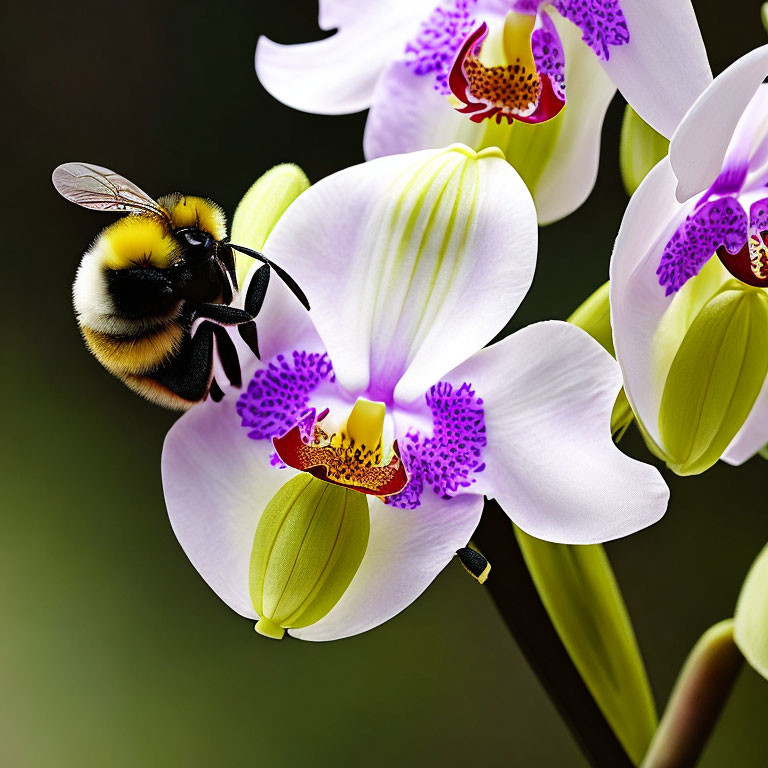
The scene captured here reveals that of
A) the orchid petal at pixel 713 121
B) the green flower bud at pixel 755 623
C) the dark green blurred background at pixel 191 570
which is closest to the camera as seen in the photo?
the orchid petal at pixel 713 121

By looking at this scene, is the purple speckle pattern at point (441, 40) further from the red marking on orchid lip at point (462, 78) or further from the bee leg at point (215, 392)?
the bee leg at point (215, 392)

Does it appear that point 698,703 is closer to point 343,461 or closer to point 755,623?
point 755,623

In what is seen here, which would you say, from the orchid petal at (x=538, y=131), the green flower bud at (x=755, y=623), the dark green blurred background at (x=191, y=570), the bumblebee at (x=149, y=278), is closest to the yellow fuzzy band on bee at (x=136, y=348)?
the bumblebee at (x=149, y=278)

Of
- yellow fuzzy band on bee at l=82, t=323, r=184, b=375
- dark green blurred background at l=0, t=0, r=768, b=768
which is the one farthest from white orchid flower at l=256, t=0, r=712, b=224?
dark green blurred background at l=0, t=0, r=768, b=768

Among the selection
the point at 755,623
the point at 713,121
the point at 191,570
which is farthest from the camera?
the point at 191,570

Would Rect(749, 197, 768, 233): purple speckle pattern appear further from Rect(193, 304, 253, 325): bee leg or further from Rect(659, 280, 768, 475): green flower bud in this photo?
Rect(193, 304, 253, 325): bee leg

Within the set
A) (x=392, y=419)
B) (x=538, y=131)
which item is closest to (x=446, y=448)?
(x=392, y=419)
